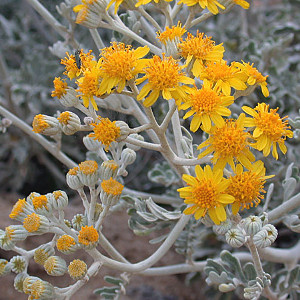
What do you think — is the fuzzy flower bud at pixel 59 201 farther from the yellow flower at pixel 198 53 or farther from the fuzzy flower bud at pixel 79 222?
the yellow flower at pixel 198 53

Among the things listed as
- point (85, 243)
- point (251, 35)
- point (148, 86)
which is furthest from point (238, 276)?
point (251, 35)

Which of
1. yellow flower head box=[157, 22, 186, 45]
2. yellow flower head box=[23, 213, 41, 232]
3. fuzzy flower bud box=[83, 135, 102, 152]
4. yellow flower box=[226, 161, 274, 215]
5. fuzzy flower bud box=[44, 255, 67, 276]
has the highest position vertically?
yellow flower head box=[157, 22, 186, 45]

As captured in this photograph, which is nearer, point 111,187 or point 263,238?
point 263,238

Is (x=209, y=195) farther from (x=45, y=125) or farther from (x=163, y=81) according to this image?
(x=45, y=125)

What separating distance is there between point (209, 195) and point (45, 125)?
0.56m

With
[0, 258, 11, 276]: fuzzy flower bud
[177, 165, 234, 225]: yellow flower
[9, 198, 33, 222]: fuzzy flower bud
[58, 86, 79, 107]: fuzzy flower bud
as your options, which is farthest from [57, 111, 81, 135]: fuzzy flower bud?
[0, 258, 11, 276]: fuzzy flower bud

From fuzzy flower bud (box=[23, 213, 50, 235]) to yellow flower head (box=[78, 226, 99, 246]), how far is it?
117 mm

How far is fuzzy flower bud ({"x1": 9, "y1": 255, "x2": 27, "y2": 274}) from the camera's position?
1.46 meters

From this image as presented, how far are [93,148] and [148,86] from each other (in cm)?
36

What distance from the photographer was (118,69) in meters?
1.27

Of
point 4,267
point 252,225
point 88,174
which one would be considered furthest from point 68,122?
point 252,225

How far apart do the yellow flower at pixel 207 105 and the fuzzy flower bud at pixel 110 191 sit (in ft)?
1.00

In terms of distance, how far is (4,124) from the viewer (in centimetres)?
198

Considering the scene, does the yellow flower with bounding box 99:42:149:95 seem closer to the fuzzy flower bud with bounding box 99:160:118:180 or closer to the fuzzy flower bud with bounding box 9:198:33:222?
the fuzzy flower bud with bounding box 99:160:118:180
